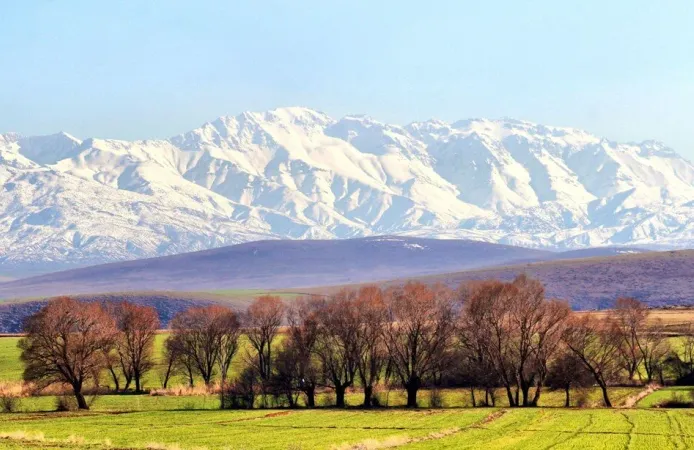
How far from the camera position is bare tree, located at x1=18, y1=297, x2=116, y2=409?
93125mm

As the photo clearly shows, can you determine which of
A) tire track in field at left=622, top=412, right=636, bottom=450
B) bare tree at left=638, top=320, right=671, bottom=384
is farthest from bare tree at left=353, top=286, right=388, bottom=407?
bare tree at left=638, top=320, right=671, bottom=384

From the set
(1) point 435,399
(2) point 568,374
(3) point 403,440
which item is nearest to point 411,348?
(1) point 435,399

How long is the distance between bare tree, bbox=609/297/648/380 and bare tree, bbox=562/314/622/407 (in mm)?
2409

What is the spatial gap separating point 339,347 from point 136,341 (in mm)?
26520

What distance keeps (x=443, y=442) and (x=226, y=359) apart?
198 feet

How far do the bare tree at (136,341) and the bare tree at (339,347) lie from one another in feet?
76.5

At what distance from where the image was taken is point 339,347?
98.2m

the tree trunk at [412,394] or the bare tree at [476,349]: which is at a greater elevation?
the bare tree at [476,349]

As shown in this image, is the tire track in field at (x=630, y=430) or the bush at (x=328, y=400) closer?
the tire track in field at (x=630, y=430)

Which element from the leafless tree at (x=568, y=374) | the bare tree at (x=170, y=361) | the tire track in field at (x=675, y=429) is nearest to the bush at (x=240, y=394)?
the bare tree at (x=170, y=361)

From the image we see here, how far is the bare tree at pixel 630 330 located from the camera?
4149 inches

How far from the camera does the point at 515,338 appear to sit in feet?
317

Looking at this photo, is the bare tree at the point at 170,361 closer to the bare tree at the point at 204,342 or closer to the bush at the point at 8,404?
the bare tree at the point at 204,342

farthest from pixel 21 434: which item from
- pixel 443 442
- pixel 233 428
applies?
pixel 443 442
